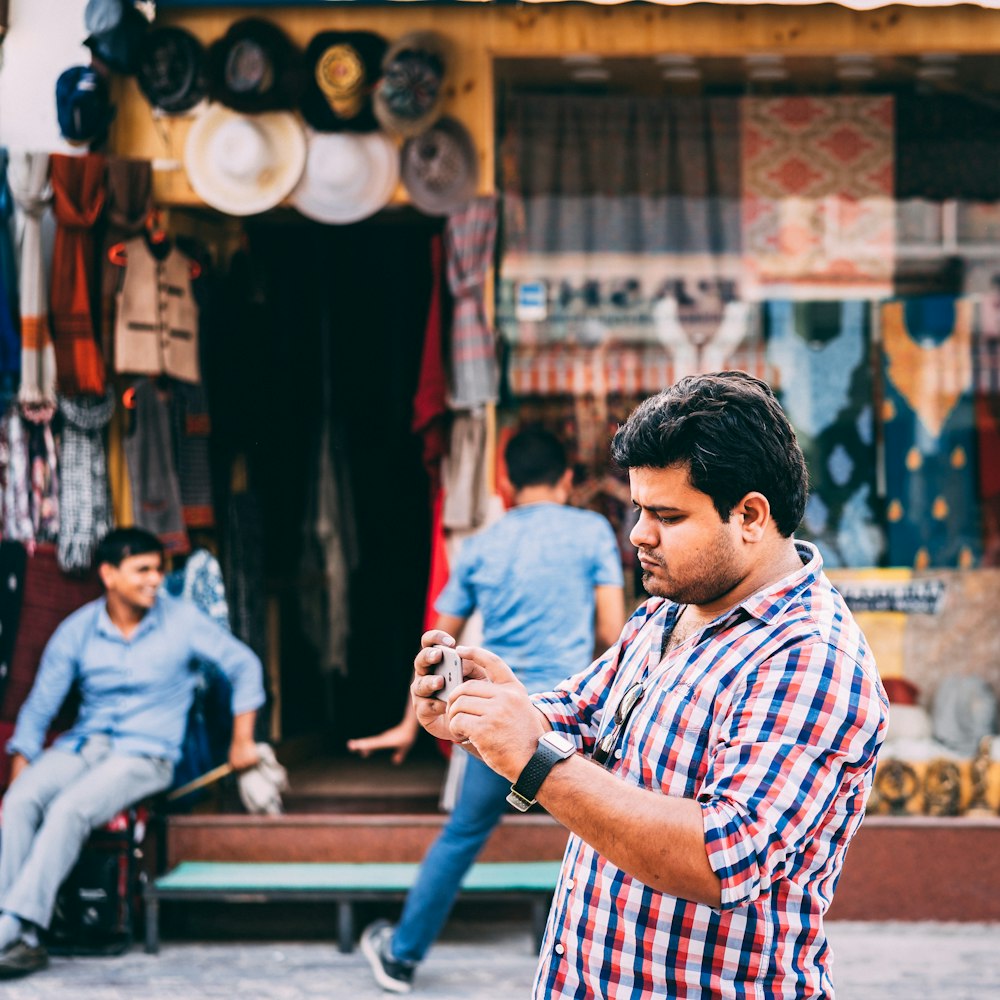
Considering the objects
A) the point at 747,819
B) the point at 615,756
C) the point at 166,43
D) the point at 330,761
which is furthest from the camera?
the point at 330,761

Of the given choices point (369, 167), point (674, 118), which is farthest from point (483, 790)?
point (674, 118)

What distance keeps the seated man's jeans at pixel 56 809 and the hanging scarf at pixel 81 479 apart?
0.82 m

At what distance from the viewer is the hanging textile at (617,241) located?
6.04 metres

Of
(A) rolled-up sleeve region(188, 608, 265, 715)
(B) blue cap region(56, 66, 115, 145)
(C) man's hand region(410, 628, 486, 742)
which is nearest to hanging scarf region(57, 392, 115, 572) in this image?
(A) rolled-up sleeve region(188, 608, 265, 715)

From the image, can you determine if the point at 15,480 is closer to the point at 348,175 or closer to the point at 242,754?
the point at 242,754

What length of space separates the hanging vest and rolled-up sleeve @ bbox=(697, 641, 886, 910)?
424 centimetres

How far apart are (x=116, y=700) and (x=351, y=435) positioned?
2205 millimetres

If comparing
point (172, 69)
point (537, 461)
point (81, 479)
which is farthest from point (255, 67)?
point (537, 461)

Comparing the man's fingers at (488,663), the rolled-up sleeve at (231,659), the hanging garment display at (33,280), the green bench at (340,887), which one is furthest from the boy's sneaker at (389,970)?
the man's fingers at (488,663)

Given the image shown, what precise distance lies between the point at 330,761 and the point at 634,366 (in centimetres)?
266

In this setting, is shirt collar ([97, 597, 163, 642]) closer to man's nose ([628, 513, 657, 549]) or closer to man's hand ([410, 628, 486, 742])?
man's hand ([410, 628, 486, 742])

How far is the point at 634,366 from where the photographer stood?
612 cm

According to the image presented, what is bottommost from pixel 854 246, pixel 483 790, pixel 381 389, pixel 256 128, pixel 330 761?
pixel 330 761

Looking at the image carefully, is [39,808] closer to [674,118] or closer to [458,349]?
[458,349]
